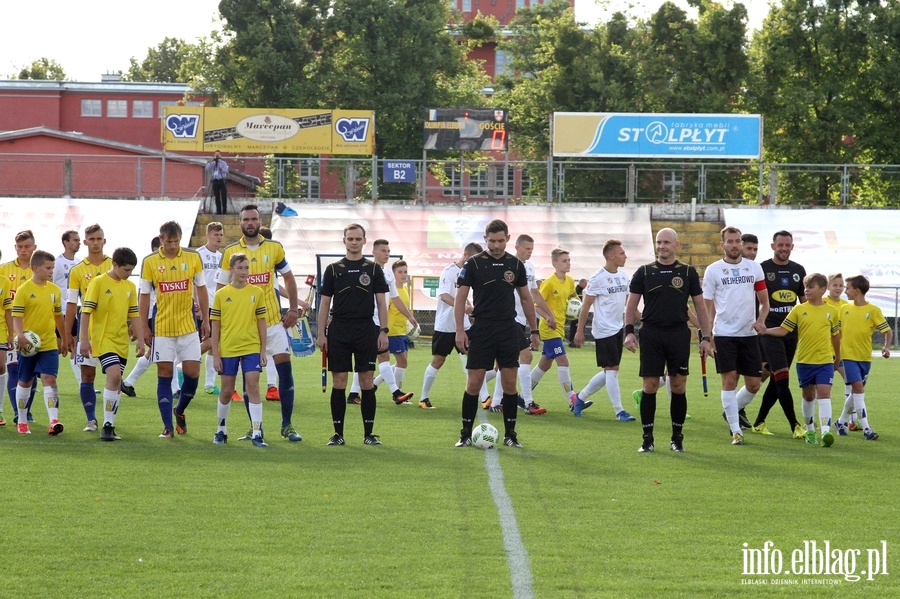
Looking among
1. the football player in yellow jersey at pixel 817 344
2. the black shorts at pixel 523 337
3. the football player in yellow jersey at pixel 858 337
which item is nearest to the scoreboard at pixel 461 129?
the black shorts at pixel 523 337

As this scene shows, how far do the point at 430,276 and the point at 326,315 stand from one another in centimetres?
2111

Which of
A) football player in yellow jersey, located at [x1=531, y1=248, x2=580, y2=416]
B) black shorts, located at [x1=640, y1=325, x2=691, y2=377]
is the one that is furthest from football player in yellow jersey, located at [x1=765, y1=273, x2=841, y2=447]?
football player in yellow jersey, located at [x1=531, y1=248, x2=580, y2=416]

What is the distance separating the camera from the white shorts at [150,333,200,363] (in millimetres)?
10484

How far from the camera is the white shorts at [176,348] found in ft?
34.4

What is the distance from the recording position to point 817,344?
10.8 m

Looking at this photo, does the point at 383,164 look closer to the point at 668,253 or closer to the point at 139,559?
the point at 668,253

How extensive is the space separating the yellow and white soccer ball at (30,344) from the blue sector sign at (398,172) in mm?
24391

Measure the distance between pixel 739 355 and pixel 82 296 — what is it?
6255 mm

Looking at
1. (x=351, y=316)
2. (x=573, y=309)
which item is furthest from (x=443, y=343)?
(x=351, y=316)

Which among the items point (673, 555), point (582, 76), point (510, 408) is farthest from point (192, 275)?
point (582, 76)

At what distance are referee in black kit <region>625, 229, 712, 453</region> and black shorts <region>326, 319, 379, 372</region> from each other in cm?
225

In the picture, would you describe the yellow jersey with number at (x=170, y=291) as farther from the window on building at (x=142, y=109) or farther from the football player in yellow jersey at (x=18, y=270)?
the window on building at (x=142, y=109)

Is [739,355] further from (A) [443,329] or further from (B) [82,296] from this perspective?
(B) [82,296]

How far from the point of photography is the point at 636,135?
3553cm
